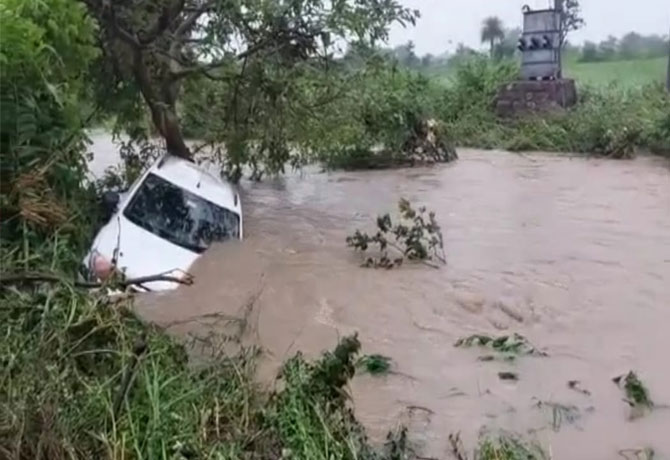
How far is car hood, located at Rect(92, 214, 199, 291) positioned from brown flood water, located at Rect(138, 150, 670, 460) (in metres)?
0.17

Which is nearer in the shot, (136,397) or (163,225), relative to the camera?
(136,397)

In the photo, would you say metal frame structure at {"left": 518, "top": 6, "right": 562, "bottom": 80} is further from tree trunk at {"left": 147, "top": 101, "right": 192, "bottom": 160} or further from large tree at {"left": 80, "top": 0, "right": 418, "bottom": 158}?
tree trunk at {"left": 147, "top": 101, "right": 192, "bottom": 160}

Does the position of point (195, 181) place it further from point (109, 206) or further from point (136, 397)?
point (136, 397)

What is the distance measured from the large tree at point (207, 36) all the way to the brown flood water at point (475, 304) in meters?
1.94

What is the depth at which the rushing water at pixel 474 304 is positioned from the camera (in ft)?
17.5

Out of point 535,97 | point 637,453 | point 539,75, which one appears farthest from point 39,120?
point 539,75

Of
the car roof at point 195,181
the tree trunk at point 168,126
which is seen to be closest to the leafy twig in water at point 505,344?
the car roof at point 195,181

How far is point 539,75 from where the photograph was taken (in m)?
24.0

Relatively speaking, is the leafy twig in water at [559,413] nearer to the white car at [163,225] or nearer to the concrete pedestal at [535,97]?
the white car at [163,225]

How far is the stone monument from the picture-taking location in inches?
923

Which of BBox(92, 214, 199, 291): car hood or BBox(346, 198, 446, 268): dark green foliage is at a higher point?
BBox(92, 214, 199, 291): car hood

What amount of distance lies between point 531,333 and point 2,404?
4.18 meters

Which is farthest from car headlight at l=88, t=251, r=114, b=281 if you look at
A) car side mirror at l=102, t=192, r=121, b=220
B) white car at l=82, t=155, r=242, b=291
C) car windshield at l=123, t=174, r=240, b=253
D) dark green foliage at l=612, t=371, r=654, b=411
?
dark green foliage at l=612, t=371, r=654, b=411

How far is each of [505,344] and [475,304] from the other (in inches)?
51.5
